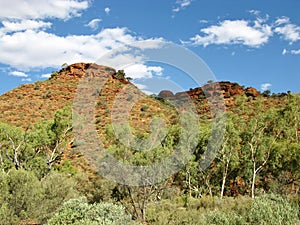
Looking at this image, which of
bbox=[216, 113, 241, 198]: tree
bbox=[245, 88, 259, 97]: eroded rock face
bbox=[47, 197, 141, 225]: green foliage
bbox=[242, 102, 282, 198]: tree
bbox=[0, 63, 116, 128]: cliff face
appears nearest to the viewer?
bbox=[47, 197, 141, 225]: green foliage

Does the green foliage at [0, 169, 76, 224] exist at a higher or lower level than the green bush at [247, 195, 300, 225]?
lower

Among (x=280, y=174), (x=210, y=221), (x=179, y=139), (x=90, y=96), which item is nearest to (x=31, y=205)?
(x=210, y=221)

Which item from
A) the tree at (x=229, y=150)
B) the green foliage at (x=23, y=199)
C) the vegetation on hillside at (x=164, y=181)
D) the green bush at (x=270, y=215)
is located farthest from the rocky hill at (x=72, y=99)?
the green bush at (x=270, y=215)

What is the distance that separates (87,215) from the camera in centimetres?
1173

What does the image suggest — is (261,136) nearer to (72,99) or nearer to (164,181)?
(164,181)

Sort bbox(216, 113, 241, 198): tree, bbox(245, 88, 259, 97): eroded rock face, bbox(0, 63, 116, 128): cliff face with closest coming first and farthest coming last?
bbox(216, 113, 241, 198): tree < bbox(0, 63, 116, 128): cliff face < bbox(245, 88, 259, 97): eroded rock face

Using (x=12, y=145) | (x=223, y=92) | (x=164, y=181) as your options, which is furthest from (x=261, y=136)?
(x=223, y=92)

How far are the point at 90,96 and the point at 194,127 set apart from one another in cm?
1434

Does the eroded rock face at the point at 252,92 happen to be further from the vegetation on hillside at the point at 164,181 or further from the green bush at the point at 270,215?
the green bush at the point at 270,215

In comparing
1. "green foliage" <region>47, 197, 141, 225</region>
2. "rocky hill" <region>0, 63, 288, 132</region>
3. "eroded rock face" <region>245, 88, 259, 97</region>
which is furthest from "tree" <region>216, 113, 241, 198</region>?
"eroded rock face" <region>245, 88, 259, 97</region>

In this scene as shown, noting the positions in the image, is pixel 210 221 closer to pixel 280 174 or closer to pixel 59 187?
pixel 59 187

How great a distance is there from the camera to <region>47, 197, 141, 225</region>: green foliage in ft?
37.0

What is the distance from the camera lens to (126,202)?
2128 cm

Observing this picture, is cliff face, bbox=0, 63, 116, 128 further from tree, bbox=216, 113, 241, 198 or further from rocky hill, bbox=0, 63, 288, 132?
tree, bbox=216, 113, 241, 198
